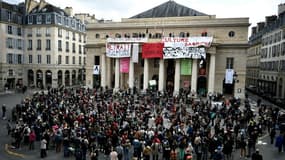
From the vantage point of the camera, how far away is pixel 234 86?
149 feet

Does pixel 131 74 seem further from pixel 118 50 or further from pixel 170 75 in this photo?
pixel 170 75

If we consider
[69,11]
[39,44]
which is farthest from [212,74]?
[69,11]

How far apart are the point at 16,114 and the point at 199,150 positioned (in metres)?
18.9

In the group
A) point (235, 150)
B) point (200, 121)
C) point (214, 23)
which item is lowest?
point (235, 150)

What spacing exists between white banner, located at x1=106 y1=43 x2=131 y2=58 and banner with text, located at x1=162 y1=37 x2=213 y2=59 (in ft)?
21.3

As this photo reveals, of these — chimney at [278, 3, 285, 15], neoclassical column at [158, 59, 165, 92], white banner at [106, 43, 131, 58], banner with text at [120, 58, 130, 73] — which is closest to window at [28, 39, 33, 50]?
white banner at [106, 43, 131, 58]

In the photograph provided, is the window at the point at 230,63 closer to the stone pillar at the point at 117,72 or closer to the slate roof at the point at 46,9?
the stone pillar at the point at 117,72

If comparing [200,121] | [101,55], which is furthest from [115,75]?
[200,121]

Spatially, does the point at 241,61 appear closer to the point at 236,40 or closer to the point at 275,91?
the point at 236,40

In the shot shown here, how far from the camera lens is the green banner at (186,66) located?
4369 cm

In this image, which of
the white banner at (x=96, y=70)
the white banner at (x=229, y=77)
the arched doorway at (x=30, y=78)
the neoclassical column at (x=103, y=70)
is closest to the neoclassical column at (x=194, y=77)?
the white banner at (x=229, y=77)

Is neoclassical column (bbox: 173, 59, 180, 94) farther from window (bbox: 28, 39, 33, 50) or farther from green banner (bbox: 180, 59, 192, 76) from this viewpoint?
window (bbox: 28, 39, 33, 50)

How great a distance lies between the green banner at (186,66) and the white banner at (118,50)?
29.6ft

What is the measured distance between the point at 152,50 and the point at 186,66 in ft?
20.0
